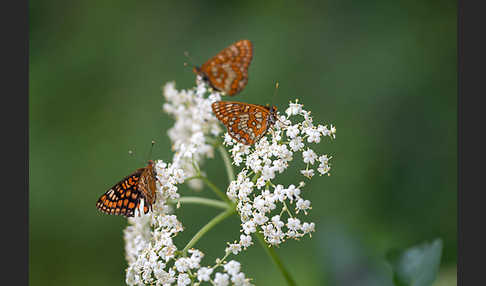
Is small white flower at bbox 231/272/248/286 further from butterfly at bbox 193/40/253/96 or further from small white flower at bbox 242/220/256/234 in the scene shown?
butterfly at bbox 193/40/253/96

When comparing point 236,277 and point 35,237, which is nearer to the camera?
point 236,277

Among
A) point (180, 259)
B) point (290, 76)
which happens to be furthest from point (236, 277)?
Result: point (290, 76)

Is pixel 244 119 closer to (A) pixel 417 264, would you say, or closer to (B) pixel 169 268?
(B) pixel 169 268

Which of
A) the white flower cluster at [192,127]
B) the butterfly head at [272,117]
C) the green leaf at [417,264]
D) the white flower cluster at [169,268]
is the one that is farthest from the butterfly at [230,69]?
the green leaf at [417,264]

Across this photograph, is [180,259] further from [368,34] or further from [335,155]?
[368,34]

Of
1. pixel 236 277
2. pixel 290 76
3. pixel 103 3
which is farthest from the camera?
pixel 103 3

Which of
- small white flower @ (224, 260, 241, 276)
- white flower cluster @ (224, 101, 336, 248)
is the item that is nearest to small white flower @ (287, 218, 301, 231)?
white flower cluster @ (224, 101, 336, 248)

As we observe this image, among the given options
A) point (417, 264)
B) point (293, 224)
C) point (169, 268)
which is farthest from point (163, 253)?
point (417, 264)
